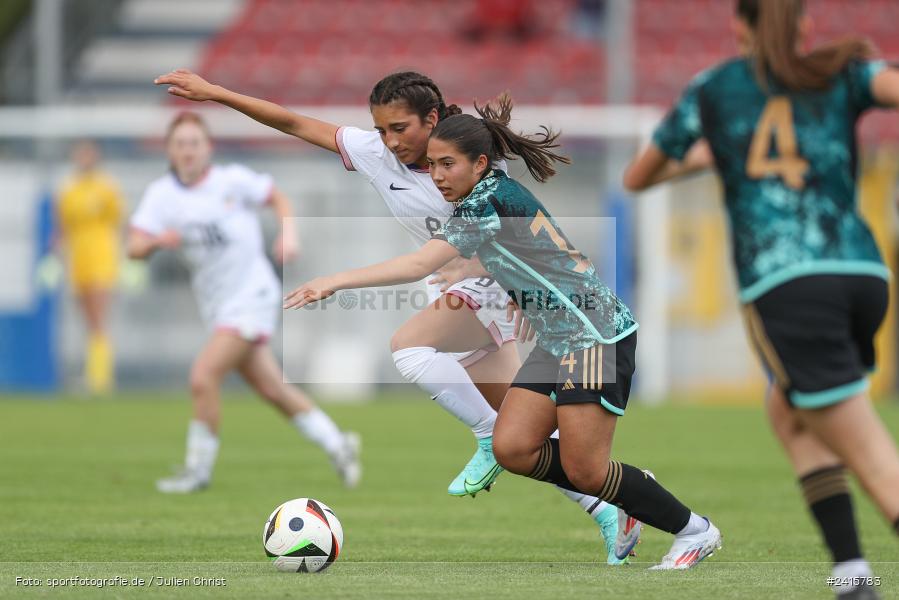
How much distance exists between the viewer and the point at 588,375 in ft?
17.5

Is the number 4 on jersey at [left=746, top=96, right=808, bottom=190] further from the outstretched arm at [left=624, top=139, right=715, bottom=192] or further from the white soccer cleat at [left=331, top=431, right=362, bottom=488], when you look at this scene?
the white soccer cleat at [left=331, top=431, right=362, bottom=488]

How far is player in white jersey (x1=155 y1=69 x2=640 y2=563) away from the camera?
19.1 ft

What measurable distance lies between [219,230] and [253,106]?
3899 mm

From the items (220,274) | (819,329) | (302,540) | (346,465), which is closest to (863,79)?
(819,329)

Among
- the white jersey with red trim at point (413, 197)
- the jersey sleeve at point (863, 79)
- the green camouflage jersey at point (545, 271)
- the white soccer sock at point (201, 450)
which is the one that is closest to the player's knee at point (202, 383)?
the white soccer sock at point (201, 450)

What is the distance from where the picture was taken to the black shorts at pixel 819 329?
13.1ft

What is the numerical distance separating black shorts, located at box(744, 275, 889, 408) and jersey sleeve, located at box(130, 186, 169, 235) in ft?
19.5

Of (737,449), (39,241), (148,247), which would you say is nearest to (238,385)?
(39,241)

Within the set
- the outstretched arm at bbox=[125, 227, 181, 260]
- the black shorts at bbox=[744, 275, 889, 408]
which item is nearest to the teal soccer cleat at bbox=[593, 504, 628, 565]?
the black shorts at bbox=[744, 275, 889, 408]

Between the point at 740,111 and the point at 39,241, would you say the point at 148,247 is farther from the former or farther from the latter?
the point at 39,241

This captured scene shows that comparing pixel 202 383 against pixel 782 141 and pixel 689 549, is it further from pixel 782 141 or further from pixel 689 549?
pixel 782 141

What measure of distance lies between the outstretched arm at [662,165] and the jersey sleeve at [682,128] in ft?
0.08

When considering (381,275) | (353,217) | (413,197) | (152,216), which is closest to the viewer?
(381,275)

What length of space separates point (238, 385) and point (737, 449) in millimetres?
8932
